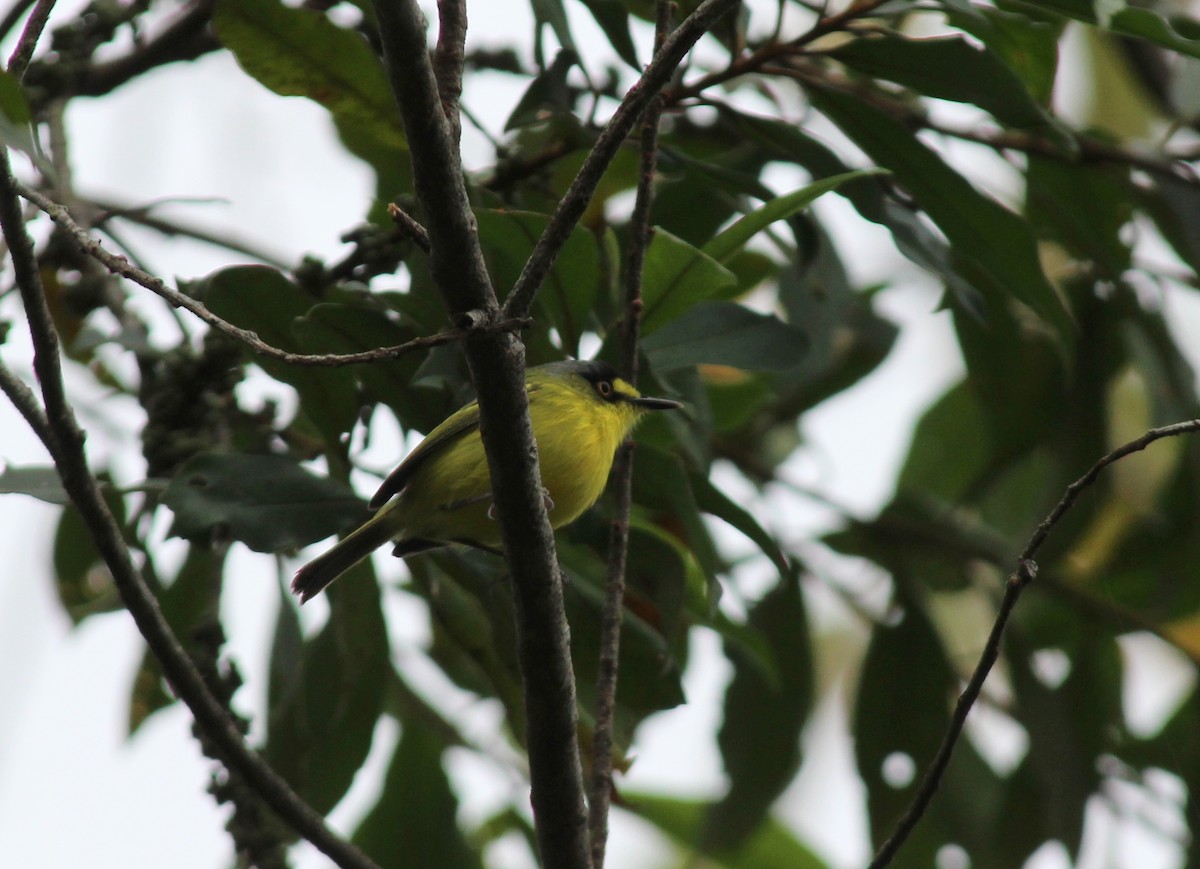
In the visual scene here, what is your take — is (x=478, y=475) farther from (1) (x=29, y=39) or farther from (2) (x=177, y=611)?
(1) (x=29, y=39)

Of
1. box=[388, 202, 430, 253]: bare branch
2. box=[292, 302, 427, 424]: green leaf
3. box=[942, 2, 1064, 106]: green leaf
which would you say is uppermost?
box=[942, 2, 1064, 106]: green leaf

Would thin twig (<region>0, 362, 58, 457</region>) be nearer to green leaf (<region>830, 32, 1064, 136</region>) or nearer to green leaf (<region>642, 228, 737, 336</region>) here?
green leaf (<region>642, 228, 737, 336</region>)

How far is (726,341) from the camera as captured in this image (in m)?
3.17

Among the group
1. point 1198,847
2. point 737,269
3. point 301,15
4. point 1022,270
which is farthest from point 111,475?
point 1198,847

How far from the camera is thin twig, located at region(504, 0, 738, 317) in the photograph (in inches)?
77.2

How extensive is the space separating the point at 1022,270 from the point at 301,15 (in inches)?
74.5

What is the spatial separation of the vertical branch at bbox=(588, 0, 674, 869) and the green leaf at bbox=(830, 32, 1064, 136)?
1.87 feet

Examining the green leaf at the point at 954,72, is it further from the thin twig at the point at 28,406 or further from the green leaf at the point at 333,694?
the thin twig at the point at 28,406

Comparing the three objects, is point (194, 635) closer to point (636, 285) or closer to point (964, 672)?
point (636, 285)

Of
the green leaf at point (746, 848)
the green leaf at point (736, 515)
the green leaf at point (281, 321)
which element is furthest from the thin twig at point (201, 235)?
the green leaf at point (746, 848)

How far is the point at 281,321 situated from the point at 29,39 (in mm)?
1158

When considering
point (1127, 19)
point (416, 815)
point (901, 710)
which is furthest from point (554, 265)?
point (901, 710)

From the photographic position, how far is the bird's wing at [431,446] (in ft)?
11.2

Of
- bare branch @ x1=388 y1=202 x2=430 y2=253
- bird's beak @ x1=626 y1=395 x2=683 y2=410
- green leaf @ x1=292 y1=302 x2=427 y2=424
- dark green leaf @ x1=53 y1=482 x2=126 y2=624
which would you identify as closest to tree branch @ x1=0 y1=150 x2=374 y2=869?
bare branch @ x1=388 y1=202 x2=430 y2=253
